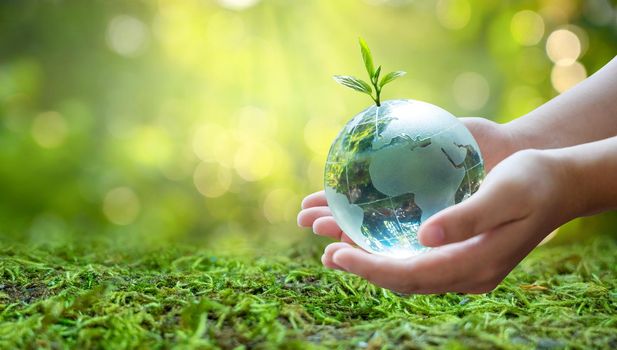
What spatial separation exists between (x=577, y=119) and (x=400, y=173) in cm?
102

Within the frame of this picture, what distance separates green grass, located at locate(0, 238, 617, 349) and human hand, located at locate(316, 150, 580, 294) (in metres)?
0.12

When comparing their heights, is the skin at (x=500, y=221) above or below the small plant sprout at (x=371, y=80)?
below

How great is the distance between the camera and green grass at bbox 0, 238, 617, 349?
4.78 ft

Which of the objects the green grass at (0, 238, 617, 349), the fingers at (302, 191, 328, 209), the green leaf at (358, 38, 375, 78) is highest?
the green leaf at (358, 38, 375, 78)

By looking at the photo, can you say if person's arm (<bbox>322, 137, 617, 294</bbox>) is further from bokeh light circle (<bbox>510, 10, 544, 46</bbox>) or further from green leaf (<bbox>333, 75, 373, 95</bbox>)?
bokeh light circle (<bbox>510, 10, 544, 46</bbox>)

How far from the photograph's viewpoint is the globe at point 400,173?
1.68 metres

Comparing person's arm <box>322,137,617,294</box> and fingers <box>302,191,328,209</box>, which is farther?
fingers <box>302,191,328,209</box>

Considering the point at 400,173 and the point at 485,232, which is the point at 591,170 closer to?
the point at 485,232

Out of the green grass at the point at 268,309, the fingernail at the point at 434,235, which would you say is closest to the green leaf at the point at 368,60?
the fingernail at the point at 434,235

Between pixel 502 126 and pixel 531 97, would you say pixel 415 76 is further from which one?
pixel 502 126

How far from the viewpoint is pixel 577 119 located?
232 cm

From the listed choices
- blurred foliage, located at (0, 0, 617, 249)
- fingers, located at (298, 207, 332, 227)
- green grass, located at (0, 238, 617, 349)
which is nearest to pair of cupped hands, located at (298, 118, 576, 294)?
green grass, located at (0, 238, 617, 349)

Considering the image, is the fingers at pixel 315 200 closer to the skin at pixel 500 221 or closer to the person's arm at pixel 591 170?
the skin at pixel 500 221

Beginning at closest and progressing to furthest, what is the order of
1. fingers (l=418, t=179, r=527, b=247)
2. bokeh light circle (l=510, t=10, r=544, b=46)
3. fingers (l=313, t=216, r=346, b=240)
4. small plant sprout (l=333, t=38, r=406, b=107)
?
fingers (l=418, t=179, r=527, b=247) → small plant sprout (l=333, t=38, r=406, b=107) → fingers (l=313, t=216, r=346, b=240) → bokeh light circle (l=510, t=10, r=544, b=46)
